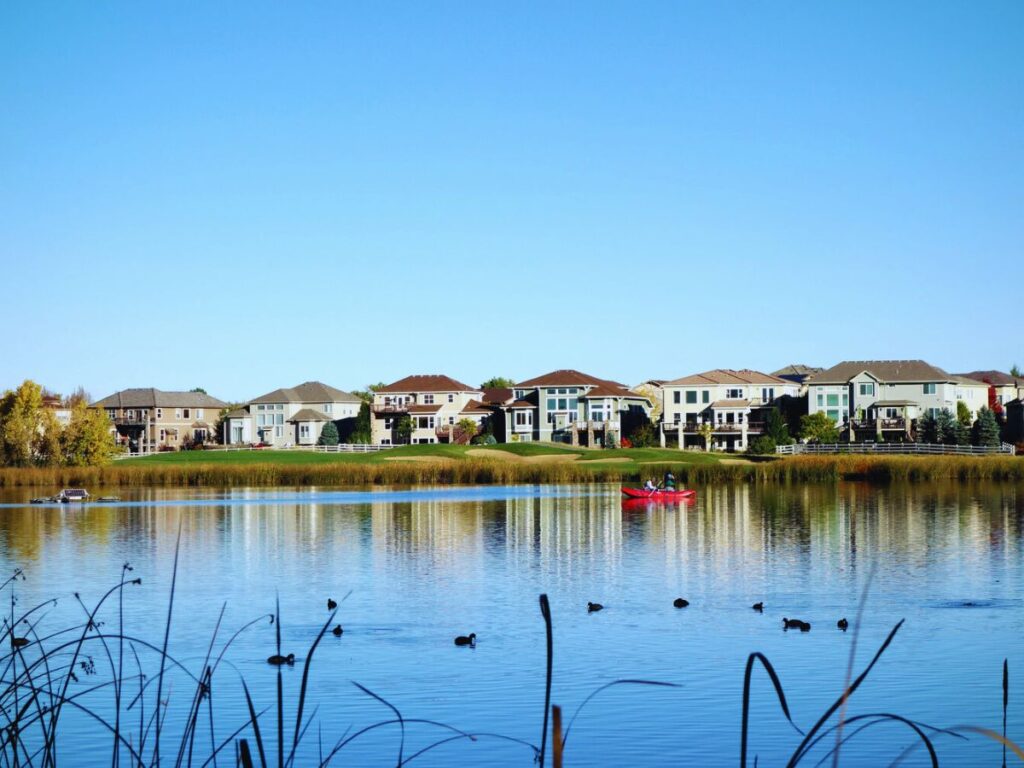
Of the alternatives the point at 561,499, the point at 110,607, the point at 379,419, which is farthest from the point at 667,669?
the point at 379,419

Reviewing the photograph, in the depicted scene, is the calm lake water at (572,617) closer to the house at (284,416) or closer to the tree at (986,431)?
the tree at (986,431)

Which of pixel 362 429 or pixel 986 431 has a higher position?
pixel 362 429

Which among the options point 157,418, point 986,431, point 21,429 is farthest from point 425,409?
point 986,431

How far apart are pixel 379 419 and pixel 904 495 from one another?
72768 millimetres

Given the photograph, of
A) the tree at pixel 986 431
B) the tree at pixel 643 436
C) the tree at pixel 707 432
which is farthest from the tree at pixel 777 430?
the tree at pixel 986 431

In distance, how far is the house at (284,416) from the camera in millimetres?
138250

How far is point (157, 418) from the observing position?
143500 millimetres

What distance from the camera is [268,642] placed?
80.5 feet

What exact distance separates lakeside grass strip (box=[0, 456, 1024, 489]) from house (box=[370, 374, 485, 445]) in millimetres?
36348

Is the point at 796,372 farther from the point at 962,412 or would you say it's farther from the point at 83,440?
the point at 83,440

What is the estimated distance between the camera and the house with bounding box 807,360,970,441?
113 meters

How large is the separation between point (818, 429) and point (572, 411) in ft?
77.9

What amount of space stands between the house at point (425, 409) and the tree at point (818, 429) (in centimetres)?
3189

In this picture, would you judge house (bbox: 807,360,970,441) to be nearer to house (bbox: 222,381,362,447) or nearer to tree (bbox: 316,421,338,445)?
tree (bbox: 316,421,338,445)
